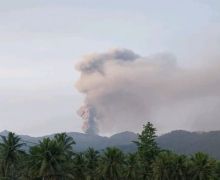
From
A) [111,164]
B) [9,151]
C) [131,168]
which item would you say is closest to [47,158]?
[9,151]

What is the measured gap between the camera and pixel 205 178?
5935 inches

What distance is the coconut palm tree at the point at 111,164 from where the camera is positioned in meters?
138

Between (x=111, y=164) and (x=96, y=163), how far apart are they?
6.91 m

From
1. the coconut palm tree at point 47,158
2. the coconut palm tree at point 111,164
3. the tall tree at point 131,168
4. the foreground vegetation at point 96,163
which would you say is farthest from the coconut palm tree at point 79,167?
the coconut palm tree at point 47,158

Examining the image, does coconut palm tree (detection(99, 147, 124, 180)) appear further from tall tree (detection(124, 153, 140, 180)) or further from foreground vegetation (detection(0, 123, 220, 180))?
tall tree (detection(124, 153, 140, 180))

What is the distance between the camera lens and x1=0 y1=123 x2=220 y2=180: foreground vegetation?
11094 centimetres

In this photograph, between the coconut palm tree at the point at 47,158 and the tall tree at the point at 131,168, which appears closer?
the coconut palm tree at the point at 47,158

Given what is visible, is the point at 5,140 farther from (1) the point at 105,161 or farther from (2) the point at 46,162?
(1) the point at 105,161

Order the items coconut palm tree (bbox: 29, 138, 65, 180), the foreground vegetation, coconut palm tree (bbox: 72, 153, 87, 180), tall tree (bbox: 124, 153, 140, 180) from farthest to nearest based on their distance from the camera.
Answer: tall tree (bbox: 124, 153, 140, 180), coconut palm tree (bbox: 72, 153, 87, 180), the foreground vegetation, coconut palm tree (bbox: 29, 138, 65, 180)

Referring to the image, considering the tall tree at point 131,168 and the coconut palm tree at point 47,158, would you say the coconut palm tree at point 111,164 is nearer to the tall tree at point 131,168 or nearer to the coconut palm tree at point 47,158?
the tall tree at point 131,168

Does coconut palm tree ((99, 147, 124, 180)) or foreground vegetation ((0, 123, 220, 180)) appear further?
coconut palm tree ((99, 147, 124, 180))

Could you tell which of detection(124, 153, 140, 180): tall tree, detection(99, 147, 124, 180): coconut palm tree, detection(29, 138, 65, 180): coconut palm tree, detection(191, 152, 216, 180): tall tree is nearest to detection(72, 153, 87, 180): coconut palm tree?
detection(99, 147, 124, 180): coconut palm tree

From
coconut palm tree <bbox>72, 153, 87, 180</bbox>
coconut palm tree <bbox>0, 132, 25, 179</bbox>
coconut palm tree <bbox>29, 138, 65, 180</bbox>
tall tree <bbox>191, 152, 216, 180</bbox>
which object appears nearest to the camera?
coconut palm tree <bbox>29, 138, 65, 180</bbox>

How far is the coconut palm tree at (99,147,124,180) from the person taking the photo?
453 ft
